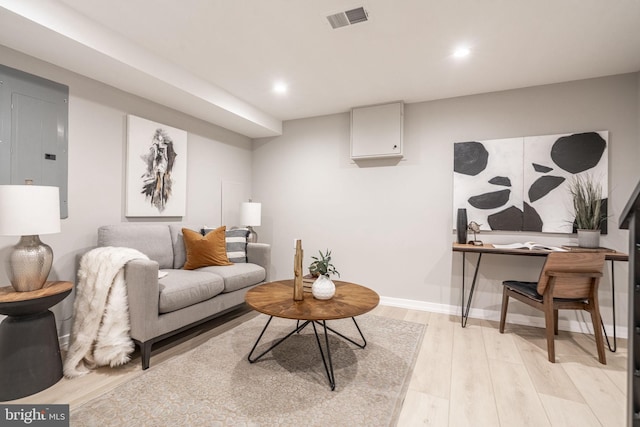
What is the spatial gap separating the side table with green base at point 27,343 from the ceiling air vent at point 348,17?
2.51m

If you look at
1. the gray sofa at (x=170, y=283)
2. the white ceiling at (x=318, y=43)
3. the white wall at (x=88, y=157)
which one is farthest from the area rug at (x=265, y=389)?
the white ceiling at (x=318, y=43)

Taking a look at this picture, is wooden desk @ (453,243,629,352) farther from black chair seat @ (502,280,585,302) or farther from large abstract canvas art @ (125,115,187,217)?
large abstract canvas art @ (125,115,187,217)

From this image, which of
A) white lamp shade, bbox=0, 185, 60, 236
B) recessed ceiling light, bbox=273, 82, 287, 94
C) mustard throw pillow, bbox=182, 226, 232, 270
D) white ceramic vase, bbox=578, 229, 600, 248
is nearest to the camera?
white lamp shade, bbox=0, 185, 60, 236

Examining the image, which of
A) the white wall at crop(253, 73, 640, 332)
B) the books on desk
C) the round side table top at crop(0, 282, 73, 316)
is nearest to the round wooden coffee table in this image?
the round side table top at crop(0, 282, 73, 316)

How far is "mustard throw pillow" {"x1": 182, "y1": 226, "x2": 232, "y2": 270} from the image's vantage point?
297 centimetres

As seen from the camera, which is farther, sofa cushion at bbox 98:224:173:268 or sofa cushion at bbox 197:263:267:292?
sofa cushion at bbox 197:263:267:292

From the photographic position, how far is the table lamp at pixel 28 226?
1739 mm

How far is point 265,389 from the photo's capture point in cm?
186

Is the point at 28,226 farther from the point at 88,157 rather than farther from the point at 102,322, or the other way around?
the point at 88,157

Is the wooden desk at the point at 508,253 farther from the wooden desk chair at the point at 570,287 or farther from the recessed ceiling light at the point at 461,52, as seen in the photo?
the recessed ceiling light at the point at 461,52

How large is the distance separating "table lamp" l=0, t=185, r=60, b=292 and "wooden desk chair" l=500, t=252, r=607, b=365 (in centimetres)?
346

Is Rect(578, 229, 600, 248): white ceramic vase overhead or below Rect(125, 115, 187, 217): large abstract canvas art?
below

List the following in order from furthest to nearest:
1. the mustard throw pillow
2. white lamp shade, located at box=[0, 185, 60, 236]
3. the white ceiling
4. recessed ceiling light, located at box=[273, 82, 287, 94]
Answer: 1. recessed ceiling light, located at box=[273, 82, 287, 94]
2. the mustard throw pillow
3. the white ceiling
4. white lamp shade, located at box=[0, 185, 60, 236]

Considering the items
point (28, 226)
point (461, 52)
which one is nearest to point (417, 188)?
point (461, 52)
